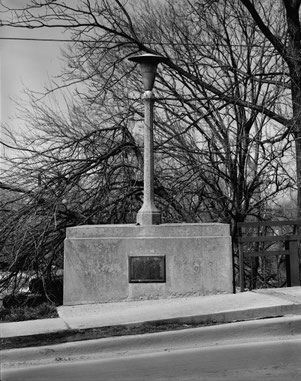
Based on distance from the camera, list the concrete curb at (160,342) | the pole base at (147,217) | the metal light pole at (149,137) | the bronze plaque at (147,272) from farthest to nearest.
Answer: the metal light pole at (149,137) → the pole base at (147,217) → the bronze plaque at (147,272) → the concrete curb at (160,342)

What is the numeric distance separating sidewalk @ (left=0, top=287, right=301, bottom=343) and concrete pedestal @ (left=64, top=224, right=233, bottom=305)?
7.0 inches

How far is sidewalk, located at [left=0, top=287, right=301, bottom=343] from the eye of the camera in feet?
19.4

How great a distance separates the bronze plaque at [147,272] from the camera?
733 cm

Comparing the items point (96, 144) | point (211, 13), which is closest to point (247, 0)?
point (211, 13)

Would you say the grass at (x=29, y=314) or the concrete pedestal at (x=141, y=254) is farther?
the concrete pedestal at (x=141, y=254)

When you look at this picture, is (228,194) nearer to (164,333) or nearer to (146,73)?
(146,73)

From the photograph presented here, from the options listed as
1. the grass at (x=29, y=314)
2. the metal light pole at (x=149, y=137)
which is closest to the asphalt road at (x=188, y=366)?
the grass at (x=29, y=314)

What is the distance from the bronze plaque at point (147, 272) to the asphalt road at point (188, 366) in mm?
1772

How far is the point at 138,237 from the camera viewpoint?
745 centimetres

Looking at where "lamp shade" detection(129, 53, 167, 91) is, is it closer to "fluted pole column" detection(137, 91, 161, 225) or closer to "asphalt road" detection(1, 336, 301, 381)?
"fluted pole column" detection(137, 91, 161, 225)

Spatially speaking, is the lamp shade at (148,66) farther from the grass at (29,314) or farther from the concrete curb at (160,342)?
the concrete curb at (160,342)

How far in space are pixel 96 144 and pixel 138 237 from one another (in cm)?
577

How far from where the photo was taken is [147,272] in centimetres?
732

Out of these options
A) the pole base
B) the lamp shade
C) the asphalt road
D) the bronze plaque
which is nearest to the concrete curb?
the asphalt road
